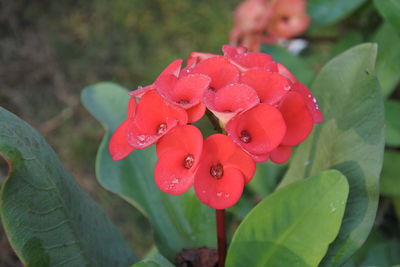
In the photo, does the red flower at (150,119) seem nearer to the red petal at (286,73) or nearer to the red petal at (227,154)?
the red petal at (227,154)

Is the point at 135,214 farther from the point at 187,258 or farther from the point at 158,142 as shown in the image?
the point at 158,142

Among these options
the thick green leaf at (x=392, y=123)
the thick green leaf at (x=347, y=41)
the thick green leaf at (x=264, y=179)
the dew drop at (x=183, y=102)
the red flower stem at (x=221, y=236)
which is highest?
the dew drop at (x=183, y=102)

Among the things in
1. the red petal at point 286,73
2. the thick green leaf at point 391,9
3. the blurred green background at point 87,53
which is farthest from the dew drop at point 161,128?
the blurred green background at point 87,53

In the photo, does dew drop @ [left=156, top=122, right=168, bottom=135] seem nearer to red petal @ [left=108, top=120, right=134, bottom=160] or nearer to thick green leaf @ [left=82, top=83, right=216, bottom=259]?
red petal @ [left=108, top=120, right=134, bottom=160]

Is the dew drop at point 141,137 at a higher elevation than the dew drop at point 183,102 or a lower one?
lower

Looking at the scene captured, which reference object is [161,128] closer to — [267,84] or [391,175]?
[267,84]

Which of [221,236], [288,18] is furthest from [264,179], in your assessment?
[221,236]

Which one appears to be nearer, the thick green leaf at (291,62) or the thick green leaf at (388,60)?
the thick green leaf at (388,60)

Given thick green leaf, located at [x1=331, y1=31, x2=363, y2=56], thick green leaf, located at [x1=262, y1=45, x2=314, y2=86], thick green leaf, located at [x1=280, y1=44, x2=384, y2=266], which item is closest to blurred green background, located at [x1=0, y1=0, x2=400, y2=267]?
thick green leaf, located at [x1=331, y1=31, x2=363, y2=56]
